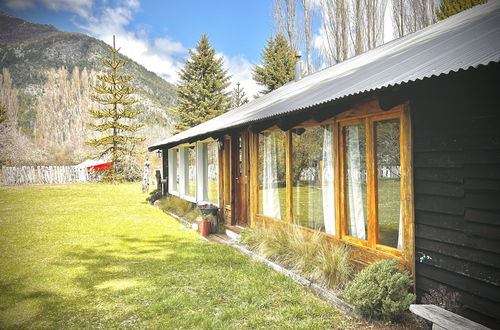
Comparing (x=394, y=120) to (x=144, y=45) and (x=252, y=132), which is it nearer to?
(x=252, y=132)

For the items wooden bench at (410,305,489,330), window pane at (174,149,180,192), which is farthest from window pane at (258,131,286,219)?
window pane at (174,149,180,192)

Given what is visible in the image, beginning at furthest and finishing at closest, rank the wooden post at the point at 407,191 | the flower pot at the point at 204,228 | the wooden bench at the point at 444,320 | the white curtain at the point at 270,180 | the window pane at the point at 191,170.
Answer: the window pane at the point at 191,170 → the flower pot at the point at 204,228 → the white curtain at the point at 270,180 → the wooden post at the point at 407,191 → the wooden bench at the point at 444,320

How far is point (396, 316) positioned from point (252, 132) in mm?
4836

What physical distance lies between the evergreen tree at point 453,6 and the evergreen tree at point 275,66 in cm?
1048

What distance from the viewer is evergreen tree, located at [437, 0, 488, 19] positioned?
547 inches

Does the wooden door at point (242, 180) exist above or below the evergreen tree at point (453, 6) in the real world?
below

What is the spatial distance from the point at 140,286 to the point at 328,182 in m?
3.16

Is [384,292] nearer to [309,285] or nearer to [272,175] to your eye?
[309,285]

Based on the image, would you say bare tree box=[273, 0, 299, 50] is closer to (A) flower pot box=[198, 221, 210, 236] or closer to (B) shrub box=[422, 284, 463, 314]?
(A) flower pot box=[198, 221, 210, 236]

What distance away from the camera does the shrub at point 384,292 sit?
3.50m

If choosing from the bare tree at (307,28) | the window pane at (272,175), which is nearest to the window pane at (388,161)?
the window pane at (272,175)

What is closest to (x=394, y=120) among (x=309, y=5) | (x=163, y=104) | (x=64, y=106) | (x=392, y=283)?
(x=392, y=283)

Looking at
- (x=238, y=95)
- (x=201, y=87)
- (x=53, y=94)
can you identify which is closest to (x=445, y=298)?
(x=201, y=87)

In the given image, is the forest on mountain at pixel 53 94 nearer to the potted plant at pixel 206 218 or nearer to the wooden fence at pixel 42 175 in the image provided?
the wooden fence at pixel 42 175
